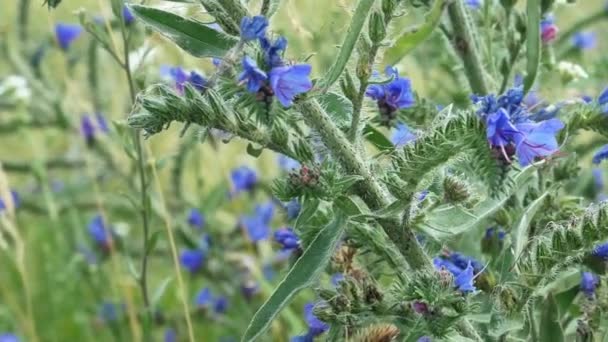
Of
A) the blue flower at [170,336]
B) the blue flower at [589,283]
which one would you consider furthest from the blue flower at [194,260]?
the blue flower at [589,283]

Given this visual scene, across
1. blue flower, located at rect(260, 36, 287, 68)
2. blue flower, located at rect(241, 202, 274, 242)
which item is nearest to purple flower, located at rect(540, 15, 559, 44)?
blue flower, located at rect(260, 36, 287, 68)

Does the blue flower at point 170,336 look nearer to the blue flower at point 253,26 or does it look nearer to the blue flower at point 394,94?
the blue flower at point 394,94

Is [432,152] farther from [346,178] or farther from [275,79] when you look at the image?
[275,79]

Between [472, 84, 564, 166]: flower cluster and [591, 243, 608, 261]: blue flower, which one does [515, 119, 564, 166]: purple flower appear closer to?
[472, 84, 564, 166]: flower cluster

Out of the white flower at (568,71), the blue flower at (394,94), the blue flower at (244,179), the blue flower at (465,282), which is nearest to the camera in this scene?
the blue flower at (465,282)

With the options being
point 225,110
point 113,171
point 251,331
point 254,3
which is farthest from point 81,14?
point 113,171

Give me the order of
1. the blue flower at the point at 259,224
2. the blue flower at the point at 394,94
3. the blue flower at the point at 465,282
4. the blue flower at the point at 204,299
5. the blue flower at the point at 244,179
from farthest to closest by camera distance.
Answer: the blue flower at the point at 244,179 < the blue flower at the point at 204,299 < the blue flower at the point at 259,224 < the blue flower at the point at 394,94 < the blue flower at the point at 465,282
